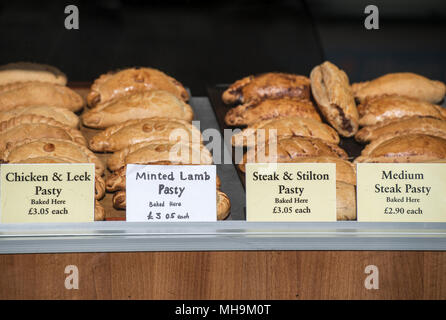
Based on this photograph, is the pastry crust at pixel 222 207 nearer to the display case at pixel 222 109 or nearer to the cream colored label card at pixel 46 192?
the display case at pixel 222 109

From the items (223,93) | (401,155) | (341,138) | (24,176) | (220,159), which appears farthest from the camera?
(223,93)

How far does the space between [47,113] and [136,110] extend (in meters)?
0.27

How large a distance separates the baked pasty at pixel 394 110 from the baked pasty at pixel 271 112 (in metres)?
0.16

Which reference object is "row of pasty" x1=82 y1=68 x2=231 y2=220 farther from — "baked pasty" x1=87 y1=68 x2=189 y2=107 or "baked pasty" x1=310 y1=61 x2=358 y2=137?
"baked pasty" x1=310 y1=61 x2=358 y2=137

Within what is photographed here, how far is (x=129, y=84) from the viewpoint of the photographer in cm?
175

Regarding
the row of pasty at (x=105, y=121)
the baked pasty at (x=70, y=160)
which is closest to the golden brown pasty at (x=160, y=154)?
the row of pasty at (x=105, y=121)

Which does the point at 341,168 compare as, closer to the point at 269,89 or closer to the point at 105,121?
the point at 269,89

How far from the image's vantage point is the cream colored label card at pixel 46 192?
901 mm

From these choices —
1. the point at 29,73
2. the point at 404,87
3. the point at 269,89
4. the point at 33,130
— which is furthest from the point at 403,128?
the point at 29,73

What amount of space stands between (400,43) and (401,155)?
0.73 metres
